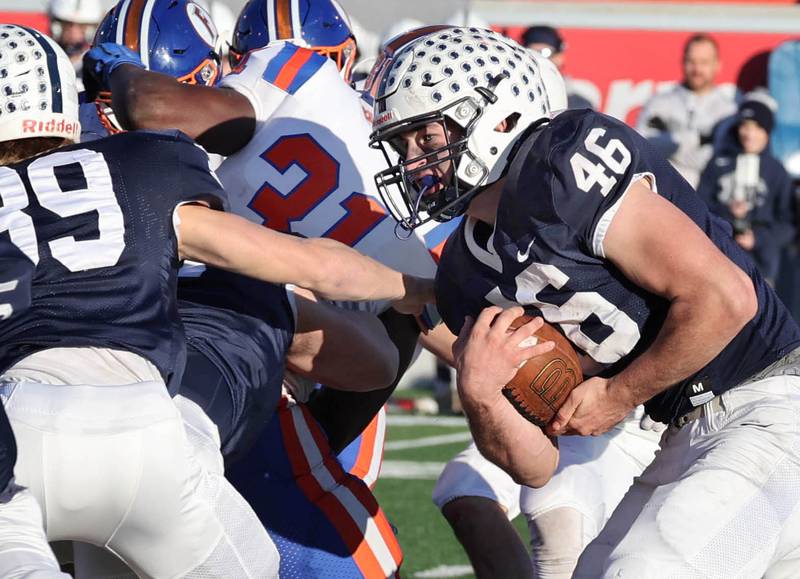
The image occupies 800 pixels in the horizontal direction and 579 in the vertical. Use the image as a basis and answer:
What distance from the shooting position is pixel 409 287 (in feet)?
11.7

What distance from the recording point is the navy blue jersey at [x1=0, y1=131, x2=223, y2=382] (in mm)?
2875

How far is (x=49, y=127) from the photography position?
10.7 ft

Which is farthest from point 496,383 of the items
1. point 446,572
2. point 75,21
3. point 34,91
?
point 75,21

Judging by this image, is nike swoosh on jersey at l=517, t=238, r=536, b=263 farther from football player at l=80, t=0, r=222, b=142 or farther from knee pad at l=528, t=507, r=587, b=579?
football player at l=80, t=0, r=222, b=142

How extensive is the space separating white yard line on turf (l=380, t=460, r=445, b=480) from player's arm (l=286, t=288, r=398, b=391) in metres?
2.97

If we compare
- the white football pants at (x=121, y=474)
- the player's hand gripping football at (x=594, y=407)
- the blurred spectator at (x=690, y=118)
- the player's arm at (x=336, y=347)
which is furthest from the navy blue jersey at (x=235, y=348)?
the blurred spectator at (x=690, y=118)

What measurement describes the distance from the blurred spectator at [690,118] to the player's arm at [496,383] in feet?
21.3

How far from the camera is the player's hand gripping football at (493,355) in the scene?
9.98 feet

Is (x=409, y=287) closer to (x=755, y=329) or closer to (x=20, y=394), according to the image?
(x=755, y=329)

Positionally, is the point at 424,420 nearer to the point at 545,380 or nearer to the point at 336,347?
the point at 336,347

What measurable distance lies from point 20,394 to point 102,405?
17 cm

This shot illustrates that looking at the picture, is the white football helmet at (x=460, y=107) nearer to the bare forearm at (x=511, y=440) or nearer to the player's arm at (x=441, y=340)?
the bare forearm at (x=511, y=440)

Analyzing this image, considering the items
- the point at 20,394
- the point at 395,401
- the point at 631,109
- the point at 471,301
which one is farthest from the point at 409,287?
the point at 631,109

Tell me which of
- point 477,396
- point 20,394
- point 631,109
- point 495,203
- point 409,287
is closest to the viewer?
point 20,394
